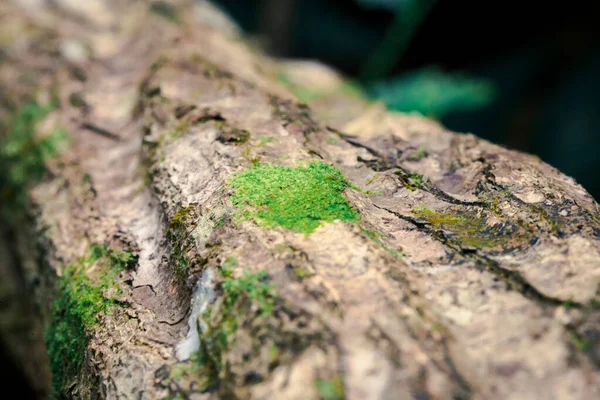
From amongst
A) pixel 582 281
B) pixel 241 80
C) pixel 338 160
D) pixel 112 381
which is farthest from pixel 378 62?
pixel 112 381

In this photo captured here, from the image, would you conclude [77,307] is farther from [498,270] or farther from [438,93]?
[438,93]

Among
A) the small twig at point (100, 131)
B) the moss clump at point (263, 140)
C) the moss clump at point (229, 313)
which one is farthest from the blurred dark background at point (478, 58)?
the moss clump at point (229, 313)

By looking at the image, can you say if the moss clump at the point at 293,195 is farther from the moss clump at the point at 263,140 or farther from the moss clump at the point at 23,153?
the moss clump at the point at 23,153

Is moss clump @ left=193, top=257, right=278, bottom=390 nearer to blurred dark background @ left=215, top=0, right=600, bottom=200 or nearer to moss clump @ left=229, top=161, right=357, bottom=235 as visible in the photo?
moss clump @ left=229, top=161, right=357, bottom=235

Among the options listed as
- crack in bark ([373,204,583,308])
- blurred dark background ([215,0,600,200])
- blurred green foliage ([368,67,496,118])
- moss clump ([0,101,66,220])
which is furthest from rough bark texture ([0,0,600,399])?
blurred dark background ([215,0,600,200])

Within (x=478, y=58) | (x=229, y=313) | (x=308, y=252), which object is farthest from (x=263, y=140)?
(x=478, y=58)

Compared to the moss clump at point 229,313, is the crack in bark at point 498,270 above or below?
above

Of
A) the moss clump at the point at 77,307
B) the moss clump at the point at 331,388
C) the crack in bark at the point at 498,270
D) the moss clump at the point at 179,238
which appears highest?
the crack in bark at the point at 498,270
